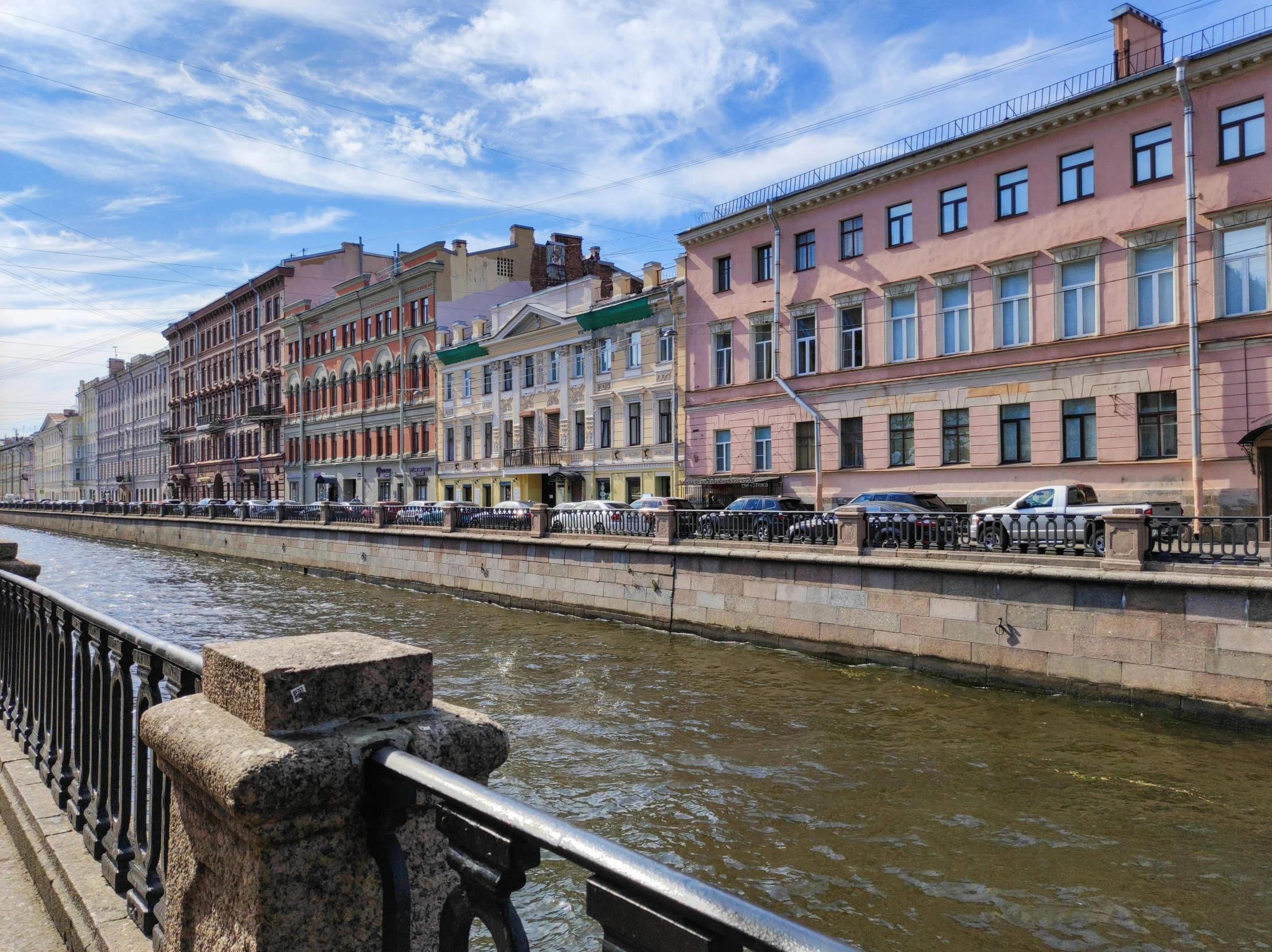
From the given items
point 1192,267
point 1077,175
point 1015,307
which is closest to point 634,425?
point 1015,307

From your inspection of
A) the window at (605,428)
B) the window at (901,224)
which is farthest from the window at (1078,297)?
the window at (605,428)

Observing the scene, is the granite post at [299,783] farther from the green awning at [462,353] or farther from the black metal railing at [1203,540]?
the green awning at [462,353]

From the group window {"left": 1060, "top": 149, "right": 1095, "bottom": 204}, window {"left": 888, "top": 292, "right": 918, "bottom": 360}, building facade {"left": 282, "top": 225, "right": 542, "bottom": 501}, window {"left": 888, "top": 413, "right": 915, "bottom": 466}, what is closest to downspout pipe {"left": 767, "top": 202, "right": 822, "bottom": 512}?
window {"left": 888, "top": 413, "right": 915, "bottom": 466}

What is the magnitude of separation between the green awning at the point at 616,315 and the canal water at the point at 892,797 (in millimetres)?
19184

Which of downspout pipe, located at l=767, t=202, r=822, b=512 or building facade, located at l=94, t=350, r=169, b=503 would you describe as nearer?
downspout pipe, located at l=767, t=202, r=822, b=512

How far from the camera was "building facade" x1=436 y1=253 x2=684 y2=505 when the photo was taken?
108 ft

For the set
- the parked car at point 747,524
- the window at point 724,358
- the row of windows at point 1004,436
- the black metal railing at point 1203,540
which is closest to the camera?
the black metal railing at point 1203,540

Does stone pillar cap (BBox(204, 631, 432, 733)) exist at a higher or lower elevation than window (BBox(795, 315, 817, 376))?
lower

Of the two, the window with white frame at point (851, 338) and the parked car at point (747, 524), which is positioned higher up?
the window with white frame at point (851, 338)

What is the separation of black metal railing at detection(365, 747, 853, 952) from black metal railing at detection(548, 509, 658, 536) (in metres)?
17.9

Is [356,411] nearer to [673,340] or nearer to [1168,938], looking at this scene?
[673,340]

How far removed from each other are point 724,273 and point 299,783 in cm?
2993

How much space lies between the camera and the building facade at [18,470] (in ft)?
388

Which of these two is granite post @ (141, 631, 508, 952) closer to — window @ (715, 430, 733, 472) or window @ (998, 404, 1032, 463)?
window @ (998, 404, 1032, 463)
